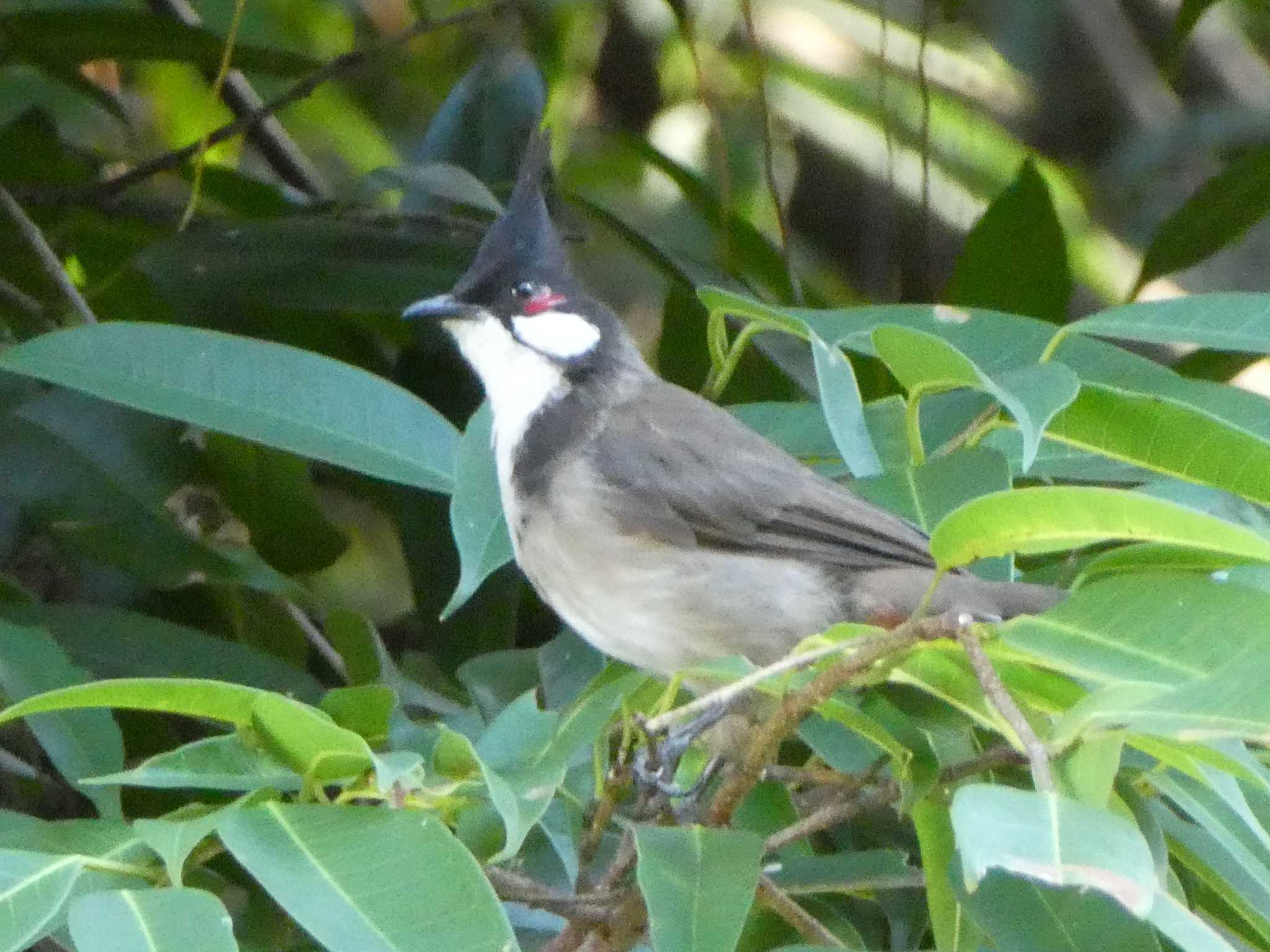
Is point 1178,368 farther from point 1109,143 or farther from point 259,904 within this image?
point 1109,143

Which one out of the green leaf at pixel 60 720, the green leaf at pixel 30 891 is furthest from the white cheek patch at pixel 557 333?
the green leaf at pixel 30 891

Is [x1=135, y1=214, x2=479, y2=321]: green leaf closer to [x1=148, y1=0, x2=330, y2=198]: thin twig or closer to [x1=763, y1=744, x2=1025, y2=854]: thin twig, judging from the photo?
[x1=148, y1=0, x2=330, y2=198]: thin twig

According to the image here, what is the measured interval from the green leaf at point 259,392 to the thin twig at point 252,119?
0.81 m

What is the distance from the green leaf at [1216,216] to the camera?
9.61 feet

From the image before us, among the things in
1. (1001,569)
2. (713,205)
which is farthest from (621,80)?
(1001,569)

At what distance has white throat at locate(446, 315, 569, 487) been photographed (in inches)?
99.4

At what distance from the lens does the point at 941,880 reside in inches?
55.4

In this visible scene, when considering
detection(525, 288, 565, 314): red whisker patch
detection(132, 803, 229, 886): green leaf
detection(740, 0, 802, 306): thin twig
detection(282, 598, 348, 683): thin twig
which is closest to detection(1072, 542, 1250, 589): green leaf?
detection(132, 803, 229, 886): green leaf

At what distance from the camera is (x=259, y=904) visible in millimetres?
2039

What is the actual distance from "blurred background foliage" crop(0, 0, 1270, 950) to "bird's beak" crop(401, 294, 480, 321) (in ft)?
0.48

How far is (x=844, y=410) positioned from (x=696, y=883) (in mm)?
535

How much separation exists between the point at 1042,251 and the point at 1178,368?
0.92ft

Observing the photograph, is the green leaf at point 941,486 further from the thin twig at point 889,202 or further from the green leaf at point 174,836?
the thin twig at point 889,202

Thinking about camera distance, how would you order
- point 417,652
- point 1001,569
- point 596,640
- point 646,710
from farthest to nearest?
point 417,652 → point 596,640 → point 1001,569 → point 646,710
